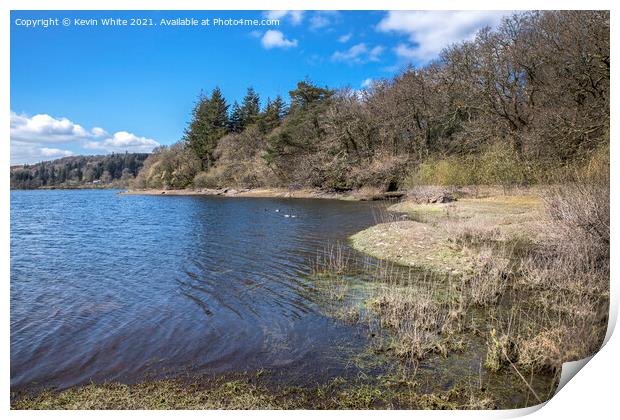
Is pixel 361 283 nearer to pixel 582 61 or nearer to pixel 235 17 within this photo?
pixel 235 17

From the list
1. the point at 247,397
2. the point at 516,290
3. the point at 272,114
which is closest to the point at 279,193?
the point at 272,114

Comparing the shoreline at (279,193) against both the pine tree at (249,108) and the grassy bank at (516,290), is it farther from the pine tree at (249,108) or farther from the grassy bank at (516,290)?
the grassy bank at (516,290)

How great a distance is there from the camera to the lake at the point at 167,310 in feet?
20.5

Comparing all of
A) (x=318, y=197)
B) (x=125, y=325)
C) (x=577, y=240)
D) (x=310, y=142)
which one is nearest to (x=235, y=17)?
(x=125, y=325)

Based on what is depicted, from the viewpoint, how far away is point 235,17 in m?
6.52

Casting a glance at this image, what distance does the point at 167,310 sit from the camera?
8.80 meters

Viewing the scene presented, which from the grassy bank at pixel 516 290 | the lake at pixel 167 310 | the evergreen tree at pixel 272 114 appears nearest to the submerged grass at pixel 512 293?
the grassy bank at pixel 516 290

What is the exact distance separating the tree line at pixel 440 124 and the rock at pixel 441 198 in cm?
210

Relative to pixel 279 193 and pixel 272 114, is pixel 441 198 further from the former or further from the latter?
pixel 272 114

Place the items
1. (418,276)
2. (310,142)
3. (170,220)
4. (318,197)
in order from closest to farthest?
1. (418,276)
2. (170,220)
3. (318,197)
4. (310,142)

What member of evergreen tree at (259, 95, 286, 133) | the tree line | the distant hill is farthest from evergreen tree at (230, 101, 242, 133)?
the distant hill

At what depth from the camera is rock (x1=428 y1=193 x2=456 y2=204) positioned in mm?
27172

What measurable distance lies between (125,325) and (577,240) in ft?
31.6

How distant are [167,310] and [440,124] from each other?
33.4 m
